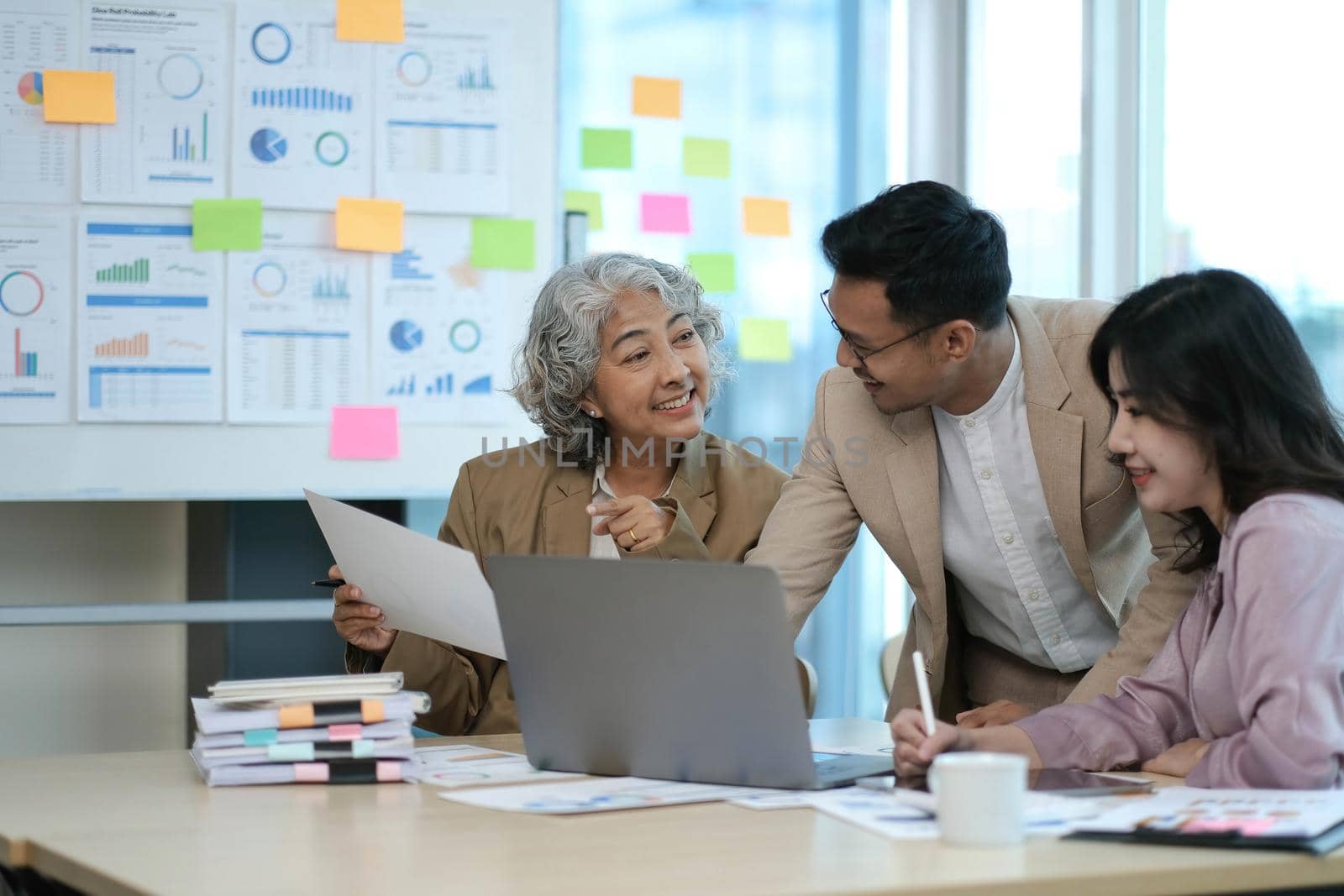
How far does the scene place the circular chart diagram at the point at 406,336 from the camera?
9.36ft

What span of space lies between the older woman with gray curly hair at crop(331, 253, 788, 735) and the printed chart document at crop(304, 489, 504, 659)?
32 centimetres

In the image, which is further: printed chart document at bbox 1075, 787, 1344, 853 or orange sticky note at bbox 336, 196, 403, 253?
orange sticky note at bbox 336, 196, 403, 253

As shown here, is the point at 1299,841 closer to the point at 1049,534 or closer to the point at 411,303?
the point at 1049,534

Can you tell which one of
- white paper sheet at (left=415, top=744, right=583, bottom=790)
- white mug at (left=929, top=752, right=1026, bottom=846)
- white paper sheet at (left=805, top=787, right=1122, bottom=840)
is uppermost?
white mug at (left=929, top=752, right=1026, bottom=846)

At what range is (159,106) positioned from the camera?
2742 mm

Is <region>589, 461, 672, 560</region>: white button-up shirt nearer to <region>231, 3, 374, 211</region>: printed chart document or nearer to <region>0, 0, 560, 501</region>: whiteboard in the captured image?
<region>0, 0, 560, 501</region>: whiteboard

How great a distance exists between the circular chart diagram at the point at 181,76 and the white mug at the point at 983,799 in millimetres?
2213

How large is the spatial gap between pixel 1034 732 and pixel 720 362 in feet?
3.32

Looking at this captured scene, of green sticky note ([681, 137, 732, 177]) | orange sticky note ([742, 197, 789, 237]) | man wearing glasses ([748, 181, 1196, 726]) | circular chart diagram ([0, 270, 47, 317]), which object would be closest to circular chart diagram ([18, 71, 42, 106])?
circular chart diagram ([0, 270, 47, 317])

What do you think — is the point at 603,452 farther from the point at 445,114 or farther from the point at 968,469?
the point at 445,114

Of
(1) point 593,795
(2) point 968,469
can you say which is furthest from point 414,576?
(2) point 968,469

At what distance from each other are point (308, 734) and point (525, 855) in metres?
0.44

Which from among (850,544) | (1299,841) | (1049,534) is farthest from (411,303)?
(1299,841)

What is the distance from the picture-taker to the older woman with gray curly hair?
212cm
